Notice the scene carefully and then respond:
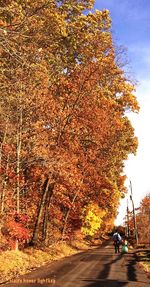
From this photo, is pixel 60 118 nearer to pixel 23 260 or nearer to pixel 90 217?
pixel 23 260

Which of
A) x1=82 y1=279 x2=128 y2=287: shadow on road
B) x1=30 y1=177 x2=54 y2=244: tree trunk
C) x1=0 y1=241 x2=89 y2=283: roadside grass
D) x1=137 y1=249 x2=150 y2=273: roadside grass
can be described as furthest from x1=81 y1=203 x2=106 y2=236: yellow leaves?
x1=82 y1=279 x2=128 y2=287: shadow on road

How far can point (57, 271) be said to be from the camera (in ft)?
59.4

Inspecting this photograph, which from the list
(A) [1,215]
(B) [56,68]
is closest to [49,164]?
(A) [1,215]

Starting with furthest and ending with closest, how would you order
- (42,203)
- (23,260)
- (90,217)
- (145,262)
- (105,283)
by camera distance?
(90,217)
(42,203)
(145,262)
(23,260)
(105,283)

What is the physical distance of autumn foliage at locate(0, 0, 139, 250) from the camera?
22625 mm

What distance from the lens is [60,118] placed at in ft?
93.5

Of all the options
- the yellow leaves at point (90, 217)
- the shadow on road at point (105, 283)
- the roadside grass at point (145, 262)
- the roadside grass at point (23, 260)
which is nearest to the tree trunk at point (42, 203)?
the roadside grass at point (23, 260)

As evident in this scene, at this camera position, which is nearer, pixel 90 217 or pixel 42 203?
pixel 42 203

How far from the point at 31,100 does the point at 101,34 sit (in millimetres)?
9220

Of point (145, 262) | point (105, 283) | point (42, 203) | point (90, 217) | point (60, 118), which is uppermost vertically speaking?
point (60, 118)

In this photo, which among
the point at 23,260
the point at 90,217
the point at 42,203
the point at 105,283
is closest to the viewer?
the point at 105,283

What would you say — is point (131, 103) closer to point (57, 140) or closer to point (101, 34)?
point (101, 34)

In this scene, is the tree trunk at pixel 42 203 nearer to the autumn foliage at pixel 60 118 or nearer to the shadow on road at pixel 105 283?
the autumn foliage at pixel 60 118

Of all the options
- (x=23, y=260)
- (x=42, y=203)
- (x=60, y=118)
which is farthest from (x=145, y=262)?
(x=60, y=118)
